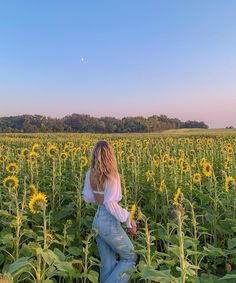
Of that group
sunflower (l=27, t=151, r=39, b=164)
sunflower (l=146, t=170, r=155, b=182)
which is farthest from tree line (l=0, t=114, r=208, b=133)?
sunflower (l=146, t=170, r=155, b=182)

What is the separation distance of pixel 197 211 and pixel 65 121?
55.7 m

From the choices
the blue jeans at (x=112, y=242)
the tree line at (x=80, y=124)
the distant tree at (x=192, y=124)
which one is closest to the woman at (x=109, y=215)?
the blue jeans at (x=112, y=242)

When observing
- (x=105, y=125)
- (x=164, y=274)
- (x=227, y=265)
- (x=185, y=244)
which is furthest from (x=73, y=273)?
(x=105, y=125)

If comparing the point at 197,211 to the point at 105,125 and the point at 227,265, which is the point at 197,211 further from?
the point at 105,125

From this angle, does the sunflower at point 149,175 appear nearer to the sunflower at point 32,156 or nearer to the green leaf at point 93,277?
the sunflower at point 32,156

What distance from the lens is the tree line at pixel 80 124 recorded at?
5750 cm

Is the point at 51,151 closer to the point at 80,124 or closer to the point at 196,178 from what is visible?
the point at 196,178

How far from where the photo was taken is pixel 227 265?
4504 millimetres

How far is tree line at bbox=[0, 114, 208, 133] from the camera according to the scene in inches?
2264

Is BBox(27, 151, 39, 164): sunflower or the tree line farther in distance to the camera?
the tree line

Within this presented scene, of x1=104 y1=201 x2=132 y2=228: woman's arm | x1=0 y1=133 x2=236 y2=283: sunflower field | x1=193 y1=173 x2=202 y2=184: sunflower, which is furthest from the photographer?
x1=193 y1=173 x2=202 y2=184: sunflower

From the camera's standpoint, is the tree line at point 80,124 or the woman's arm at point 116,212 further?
the tree line at point 80,124

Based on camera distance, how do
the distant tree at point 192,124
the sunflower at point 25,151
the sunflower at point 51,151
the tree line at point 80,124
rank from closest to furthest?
the sunflower at point 51,151 → the sunflower at point 25,151 → the tree line at point 80,124 → the distant tree at point 192,124

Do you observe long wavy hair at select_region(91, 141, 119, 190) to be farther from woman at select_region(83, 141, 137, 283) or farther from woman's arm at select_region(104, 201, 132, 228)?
woman's arm at select_region(104, 201, 132, 228)
